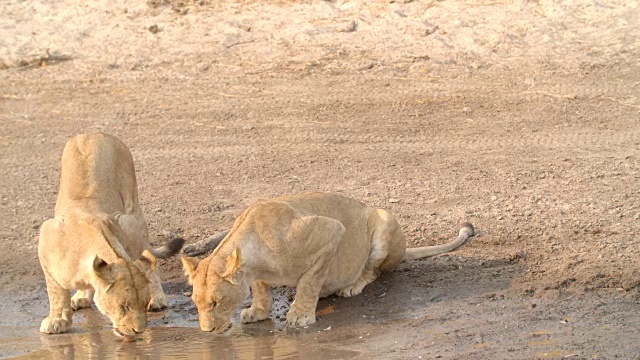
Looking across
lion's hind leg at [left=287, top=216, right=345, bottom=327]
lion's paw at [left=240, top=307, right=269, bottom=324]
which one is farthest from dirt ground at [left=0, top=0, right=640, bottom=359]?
lion's paw at [left=240, top=307, right=269, bottom=324]

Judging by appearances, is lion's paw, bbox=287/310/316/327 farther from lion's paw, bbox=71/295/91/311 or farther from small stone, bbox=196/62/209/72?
small stone, bbox=196/62/209/72

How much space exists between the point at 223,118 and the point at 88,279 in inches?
199

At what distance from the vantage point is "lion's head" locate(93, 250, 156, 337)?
7492 mm

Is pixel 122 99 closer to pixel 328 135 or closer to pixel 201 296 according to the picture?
pixel 328 135

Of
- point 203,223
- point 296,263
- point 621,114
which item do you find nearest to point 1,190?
point 203,223

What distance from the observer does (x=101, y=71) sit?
13820 millimetres

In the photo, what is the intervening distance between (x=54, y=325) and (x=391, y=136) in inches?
189

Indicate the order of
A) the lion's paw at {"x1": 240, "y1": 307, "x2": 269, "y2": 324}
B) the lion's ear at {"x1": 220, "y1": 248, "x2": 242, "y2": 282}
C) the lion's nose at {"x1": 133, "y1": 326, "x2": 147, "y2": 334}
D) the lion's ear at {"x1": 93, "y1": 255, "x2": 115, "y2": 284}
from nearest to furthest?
the lion's ear at {"x1": 93, "y1": 255, "x2": 115, "y2": 284}
the lion's nose at {"x1": 133, "y1": 326, "x2": 147, "y2": 334}
the lion's ear at {"x1": 220, "y1": 248, "x2": 242, "y2": 282}
the lion's paw at {"x1": 240, "y1": 307, "x2": 269, "y2": 324}

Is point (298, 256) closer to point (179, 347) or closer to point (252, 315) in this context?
point (252, 315)

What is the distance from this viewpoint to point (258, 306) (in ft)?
27.4

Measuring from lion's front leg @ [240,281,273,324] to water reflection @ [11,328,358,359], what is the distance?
0.25 metres

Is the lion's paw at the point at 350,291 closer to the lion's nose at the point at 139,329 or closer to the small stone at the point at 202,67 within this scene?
the lion's nose at the point at 139,329

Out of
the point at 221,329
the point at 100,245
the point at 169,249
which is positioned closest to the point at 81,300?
the point at 169,249

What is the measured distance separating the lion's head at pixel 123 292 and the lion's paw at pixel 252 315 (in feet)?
3.15
